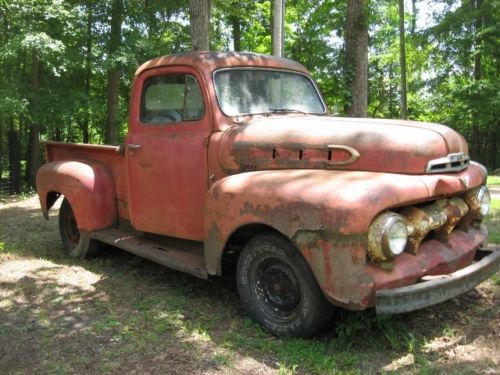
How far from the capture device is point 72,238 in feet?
20.3

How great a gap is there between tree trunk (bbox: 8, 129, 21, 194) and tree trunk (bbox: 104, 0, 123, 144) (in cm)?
280

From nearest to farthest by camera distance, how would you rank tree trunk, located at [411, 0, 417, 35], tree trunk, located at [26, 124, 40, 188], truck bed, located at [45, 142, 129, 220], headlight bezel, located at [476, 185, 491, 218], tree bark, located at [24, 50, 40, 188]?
1. headlight bezel, located at [476, 185, 491, 218]
2. truck bed, located at [45, 142, 129, 220]
3. tree bark, located at [24, 50, 40, 188]
4. tree trunk, located at [26, 124, 40, 188]
5. tree trunk, located at [411, 0, 417, 35]

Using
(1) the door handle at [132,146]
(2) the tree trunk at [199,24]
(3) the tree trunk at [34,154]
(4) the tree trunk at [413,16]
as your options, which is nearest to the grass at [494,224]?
(1) the door handle at [132,146]

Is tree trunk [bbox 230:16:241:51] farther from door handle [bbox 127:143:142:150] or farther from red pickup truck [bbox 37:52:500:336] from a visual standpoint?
door handle [bbox 127:143:142:150]

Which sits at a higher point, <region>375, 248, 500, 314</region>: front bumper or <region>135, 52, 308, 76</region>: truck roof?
<region>135, 52, 308, 76</region>: truck roof

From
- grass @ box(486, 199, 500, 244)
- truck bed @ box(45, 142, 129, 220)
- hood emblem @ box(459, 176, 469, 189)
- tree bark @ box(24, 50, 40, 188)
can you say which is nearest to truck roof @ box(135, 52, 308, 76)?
truck bed @ box(45, 142, 129, 220)

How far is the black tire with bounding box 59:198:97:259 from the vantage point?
581 cm

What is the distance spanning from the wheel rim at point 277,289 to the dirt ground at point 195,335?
194 mm

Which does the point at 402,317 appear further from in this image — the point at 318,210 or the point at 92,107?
the point at 92,107

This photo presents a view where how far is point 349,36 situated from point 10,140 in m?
9.32

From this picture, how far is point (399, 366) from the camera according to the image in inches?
125

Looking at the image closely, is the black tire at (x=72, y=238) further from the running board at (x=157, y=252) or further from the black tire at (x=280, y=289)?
the black tire at (x=280, y=289)

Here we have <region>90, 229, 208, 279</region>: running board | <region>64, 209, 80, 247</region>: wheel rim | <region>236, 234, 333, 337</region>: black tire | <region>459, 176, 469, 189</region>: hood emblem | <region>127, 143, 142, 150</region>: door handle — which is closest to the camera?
<region>236, 234, 333, 337</region>: black tire

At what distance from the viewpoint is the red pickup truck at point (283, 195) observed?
3121 mm
